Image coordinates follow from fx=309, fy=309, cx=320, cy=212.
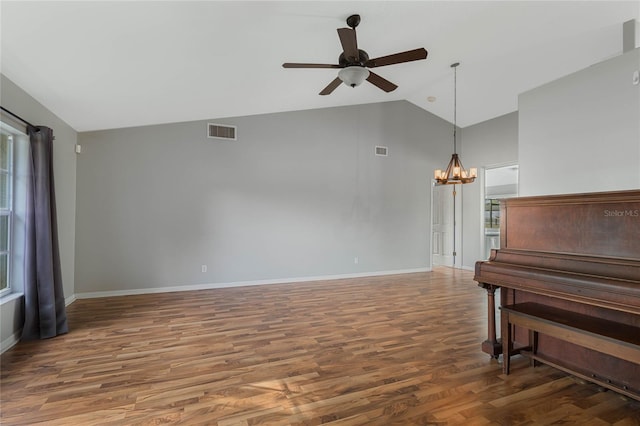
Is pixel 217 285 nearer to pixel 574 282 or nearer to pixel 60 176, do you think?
pixel 60 176

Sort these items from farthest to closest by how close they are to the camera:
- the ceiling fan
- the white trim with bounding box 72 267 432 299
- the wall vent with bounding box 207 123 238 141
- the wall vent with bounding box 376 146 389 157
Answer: the wall vent with bounding box 376 146 389 157
the wall vent with bounding box 207 123 238 141
the white trim with bounding box 72 267 432 299
the ceiling fan

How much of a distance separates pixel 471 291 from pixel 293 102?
4.25m

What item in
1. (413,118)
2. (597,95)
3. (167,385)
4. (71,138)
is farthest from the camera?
(413,118)

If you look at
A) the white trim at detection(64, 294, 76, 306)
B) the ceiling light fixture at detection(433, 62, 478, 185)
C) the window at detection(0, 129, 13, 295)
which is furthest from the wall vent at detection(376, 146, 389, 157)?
the white trim at detection(64, 294, 76, 306)

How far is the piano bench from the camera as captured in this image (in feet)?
5.87

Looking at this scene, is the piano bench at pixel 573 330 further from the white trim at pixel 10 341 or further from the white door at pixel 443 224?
the white door at pixel 443 224

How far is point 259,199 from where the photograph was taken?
17.9ft

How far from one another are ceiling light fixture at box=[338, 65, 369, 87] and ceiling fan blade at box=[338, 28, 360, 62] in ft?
0.26

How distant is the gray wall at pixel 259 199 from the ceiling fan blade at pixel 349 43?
10.2 ft

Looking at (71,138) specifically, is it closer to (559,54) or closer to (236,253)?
(236,253)

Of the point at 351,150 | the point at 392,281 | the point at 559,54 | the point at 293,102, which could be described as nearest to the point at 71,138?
the point at 293,102

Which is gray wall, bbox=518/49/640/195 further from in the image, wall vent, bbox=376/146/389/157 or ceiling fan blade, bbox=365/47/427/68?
ceiling fan blade, bbox=365/47/427/68

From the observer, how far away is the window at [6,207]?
9.73ft

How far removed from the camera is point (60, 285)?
10.9ft
